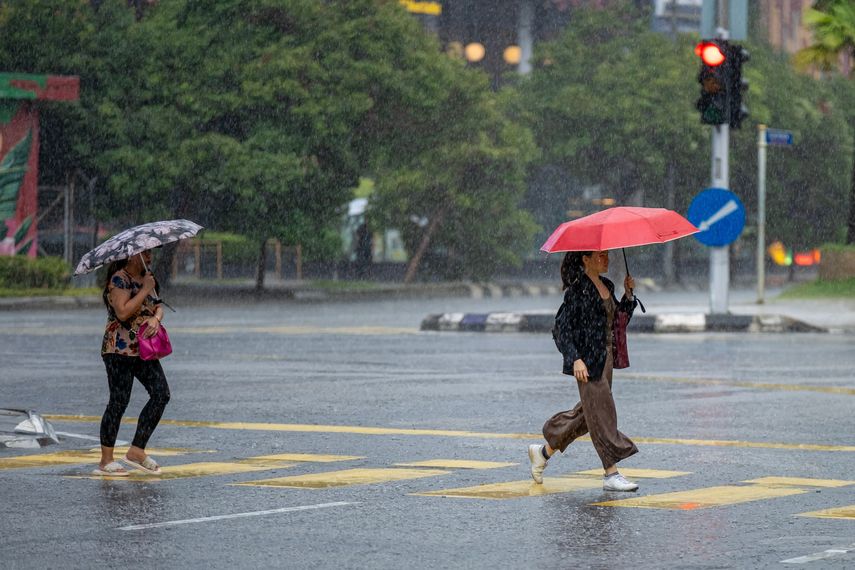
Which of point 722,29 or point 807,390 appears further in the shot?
point 722,29

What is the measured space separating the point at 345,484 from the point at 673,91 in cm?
5088

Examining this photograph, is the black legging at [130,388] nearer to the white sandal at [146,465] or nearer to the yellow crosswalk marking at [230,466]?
the white sandal at [146,465]

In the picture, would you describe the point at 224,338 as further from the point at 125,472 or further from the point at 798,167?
the point at 798,167

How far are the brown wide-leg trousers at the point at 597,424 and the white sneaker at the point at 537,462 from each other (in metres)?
0.14

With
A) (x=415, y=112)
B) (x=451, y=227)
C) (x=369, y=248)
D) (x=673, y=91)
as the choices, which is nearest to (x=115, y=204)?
(x=415, y=112)

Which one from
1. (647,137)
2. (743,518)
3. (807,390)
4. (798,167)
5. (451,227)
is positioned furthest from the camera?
(798,167)

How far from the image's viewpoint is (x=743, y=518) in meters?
8.83

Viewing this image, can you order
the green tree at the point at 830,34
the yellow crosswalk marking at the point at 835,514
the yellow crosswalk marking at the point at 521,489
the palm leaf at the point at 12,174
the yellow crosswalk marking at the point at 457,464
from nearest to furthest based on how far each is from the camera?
the yellow crosswalk marking at the point at 835,514 → the yellow crosswalk marking at the point at 521,489 → the yellow crosswalk marking at the point at 457,464 → the green tree at the point at 830,34 → the palm leaf at the point at 12,174

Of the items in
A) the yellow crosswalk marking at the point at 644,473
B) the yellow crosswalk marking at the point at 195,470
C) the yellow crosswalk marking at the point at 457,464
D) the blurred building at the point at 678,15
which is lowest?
the yellow crosswalk marking at the point at 195,470

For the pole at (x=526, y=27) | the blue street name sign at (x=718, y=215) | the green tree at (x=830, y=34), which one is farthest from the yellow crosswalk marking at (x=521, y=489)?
the pole at (x=526, y=27)

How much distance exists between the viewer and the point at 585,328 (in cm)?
1022

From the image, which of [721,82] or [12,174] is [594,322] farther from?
[12,174]

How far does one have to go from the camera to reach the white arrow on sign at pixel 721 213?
25.9 meters

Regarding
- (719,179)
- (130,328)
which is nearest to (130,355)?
(130,328)
